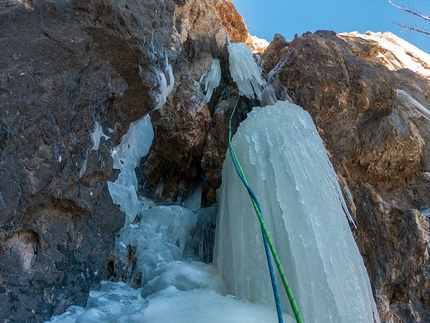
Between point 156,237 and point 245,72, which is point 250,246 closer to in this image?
point 156,237

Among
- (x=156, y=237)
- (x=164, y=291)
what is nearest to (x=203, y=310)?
(x=164, y=291)

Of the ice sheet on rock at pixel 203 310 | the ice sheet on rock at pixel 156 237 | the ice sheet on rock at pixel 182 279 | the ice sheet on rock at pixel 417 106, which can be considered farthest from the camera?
the ice sheet on rock at pixel 417 106

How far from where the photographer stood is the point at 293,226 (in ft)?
7.57

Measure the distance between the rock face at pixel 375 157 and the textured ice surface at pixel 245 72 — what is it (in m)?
0.29

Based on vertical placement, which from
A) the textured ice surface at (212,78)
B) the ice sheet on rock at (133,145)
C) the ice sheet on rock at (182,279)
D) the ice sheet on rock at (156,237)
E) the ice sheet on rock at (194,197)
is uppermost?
the textured ice surface at (212,78)

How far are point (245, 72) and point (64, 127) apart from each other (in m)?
2.85

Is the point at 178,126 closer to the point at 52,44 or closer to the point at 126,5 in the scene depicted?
the point at 126,5

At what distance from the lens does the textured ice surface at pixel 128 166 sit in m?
2.82

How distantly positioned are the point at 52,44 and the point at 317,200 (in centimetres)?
201

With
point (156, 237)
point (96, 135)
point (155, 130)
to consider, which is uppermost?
point (155, 130)

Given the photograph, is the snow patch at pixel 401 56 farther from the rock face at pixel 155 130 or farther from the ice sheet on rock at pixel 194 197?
the ice sheet on rock at pixel 194 197

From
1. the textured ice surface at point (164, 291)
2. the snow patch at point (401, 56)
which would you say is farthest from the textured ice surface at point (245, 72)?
the snow patch at point (401, 56)

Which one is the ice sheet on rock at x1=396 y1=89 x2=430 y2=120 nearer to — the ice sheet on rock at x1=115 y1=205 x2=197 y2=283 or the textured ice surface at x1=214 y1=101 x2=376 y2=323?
the textured ice surface at x1=214 y1=101 x2=376 y2=323

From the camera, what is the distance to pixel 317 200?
2.48 m
